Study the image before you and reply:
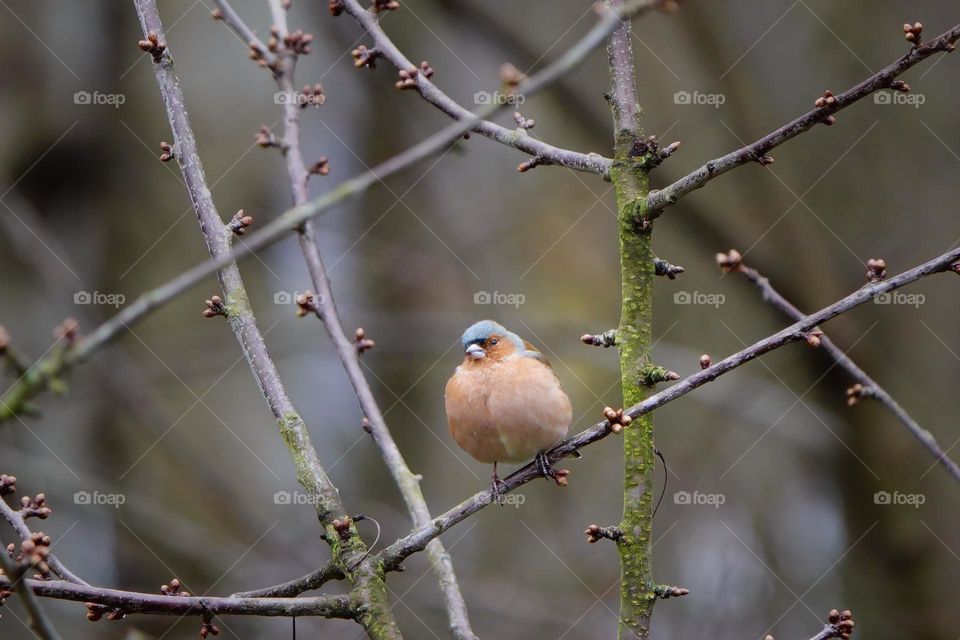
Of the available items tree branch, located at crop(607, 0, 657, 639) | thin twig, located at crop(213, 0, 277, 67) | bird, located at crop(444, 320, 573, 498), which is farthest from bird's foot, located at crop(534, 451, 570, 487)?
thin twig, located at crop(213, 0, 277, 67)

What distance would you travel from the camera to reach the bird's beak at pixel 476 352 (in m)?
5.30

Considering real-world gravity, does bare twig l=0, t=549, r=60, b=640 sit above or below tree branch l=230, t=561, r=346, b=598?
below

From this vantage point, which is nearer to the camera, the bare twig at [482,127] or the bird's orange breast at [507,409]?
the bare twig at [482,127]

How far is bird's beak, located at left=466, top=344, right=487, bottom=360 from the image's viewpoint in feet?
17.4

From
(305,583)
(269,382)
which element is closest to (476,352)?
(269,382)

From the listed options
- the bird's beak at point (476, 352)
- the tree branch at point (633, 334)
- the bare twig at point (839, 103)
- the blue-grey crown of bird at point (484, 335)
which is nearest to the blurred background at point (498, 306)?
the blue-grey crown of bird at point (484, 335)

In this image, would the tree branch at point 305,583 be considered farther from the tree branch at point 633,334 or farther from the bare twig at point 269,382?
the tree branch at point 633,334

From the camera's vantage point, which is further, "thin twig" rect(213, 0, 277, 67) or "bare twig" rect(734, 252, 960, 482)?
"bare twig" rect(734, 252, 960, 482)

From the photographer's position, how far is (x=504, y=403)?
4.74 metres

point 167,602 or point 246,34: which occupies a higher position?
point 246,34

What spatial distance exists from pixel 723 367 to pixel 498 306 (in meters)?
6.03

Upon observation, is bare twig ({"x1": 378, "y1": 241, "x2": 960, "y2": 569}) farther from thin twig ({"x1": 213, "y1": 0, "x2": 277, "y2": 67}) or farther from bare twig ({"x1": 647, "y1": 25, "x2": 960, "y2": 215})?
thin twig ({"x1": 213, "y1": 0, "x2": 277, "y2": 67})

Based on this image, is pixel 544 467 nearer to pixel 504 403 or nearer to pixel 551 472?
pixel 551 472

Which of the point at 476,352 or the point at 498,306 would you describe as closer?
the point at 476,352
